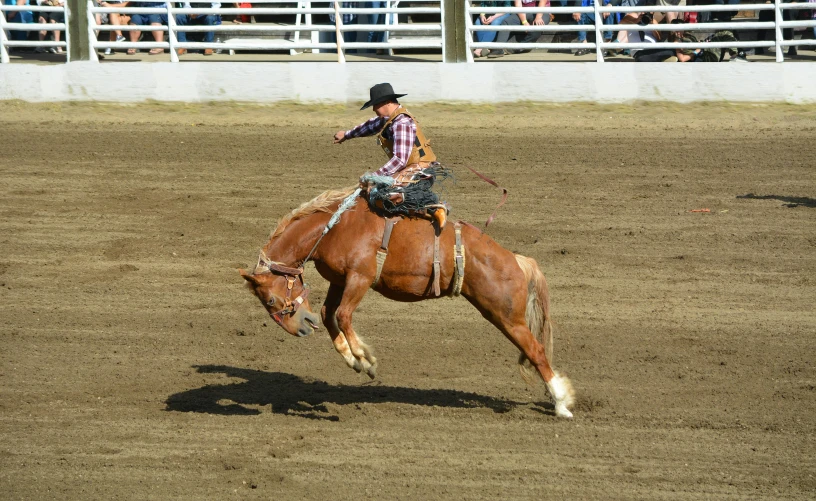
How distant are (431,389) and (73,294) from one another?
159 inches

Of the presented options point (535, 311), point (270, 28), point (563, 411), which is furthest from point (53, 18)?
point (563, 411)

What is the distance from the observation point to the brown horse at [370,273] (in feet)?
21.7

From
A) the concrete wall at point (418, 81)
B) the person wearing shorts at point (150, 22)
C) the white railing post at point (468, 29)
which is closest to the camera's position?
the concrete wall at point (418, 81)

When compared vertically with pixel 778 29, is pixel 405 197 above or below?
below

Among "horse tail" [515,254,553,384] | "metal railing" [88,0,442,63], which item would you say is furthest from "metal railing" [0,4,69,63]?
"horse tail" [515,254,553,384]

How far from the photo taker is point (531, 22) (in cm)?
1805

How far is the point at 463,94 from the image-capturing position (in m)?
16.1

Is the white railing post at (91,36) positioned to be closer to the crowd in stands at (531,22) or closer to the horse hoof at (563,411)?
the crowd in stands at (531,22)

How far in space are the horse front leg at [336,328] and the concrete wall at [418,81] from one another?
959cm

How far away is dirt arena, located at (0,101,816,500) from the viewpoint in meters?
6.07

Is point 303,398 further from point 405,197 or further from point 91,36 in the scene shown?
point 91,36

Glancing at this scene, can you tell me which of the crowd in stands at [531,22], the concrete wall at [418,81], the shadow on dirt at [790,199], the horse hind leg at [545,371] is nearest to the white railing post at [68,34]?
the concrete wall at [418,81]

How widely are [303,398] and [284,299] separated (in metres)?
1.02

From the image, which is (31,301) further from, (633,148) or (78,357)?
(633,148)
